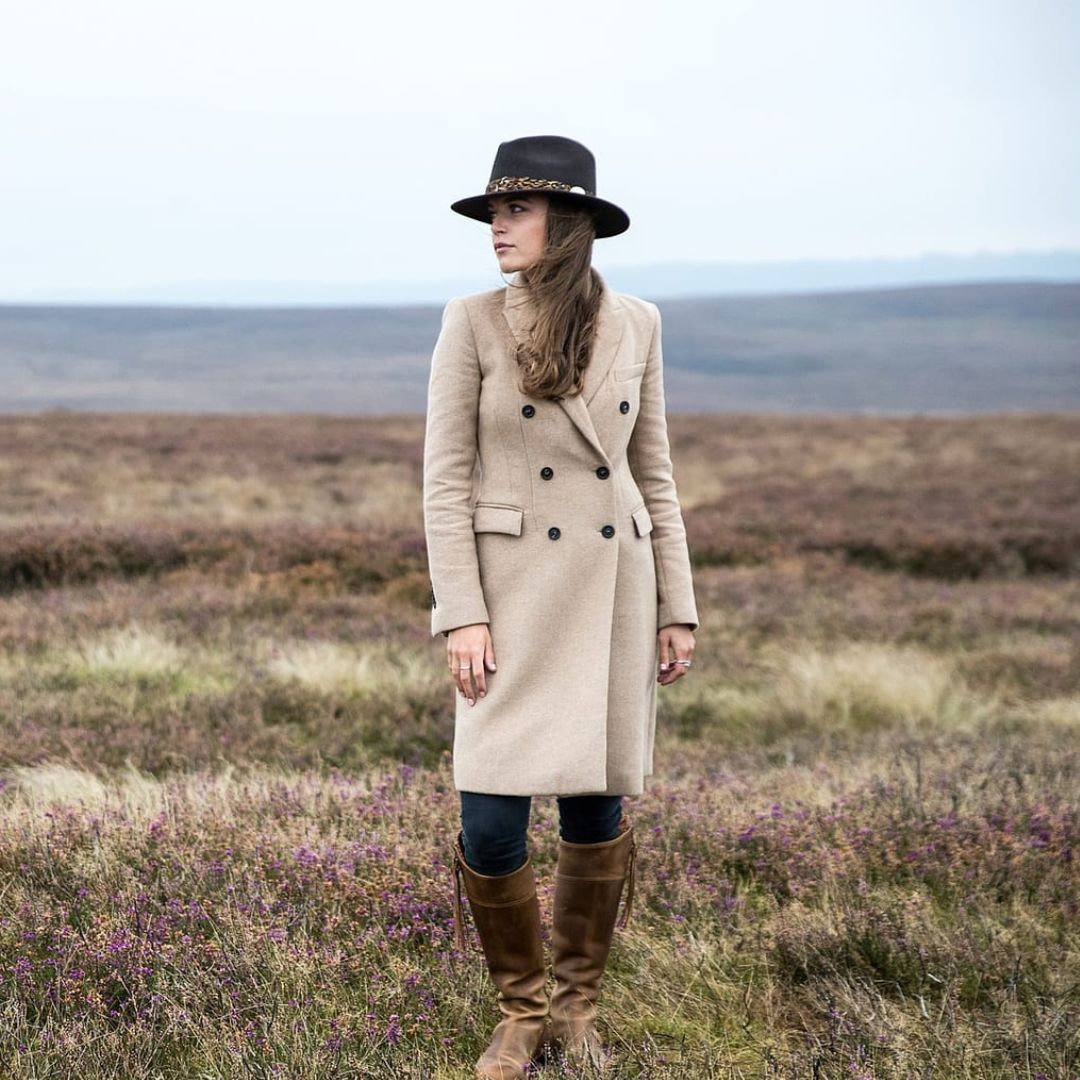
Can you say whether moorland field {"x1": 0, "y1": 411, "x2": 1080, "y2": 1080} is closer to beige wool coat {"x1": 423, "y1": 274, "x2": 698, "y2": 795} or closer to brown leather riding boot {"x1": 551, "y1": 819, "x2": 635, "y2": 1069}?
brown leather riding boot {"x1": 551, "y1": 819, "x2": 635, "y2": 1069}

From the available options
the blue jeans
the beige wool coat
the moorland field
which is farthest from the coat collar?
the moorland field

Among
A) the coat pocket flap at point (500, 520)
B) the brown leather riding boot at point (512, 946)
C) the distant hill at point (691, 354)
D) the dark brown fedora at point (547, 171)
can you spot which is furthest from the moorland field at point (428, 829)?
the distant hill at point (691, 354)

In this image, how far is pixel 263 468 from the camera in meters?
A: 20.0

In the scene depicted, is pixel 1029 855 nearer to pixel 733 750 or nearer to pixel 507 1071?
pixel 507 1071

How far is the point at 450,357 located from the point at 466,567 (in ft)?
1.54

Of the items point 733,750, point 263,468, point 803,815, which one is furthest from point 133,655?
point 263,468

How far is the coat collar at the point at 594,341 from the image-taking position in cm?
265

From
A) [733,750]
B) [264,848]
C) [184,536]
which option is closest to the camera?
[264,848]

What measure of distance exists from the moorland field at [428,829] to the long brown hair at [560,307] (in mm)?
1441

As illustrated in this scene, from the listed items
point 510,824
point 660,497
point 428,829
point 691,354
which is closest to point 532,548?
point 660,497

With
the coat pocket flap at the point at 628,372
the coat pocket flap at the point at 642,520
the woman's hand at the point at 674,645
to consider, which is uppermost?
the coat pocket flap at the point at 628,372

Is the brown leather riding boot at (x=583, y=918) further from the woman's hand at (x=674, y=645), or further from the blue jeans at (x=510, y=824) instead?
the woman's hand at (x=674, y=645)

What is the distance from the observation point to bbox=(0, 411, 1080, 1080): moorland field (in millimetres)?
2664

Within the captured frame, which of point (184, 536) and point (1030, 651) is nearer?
point (1030, 651)
